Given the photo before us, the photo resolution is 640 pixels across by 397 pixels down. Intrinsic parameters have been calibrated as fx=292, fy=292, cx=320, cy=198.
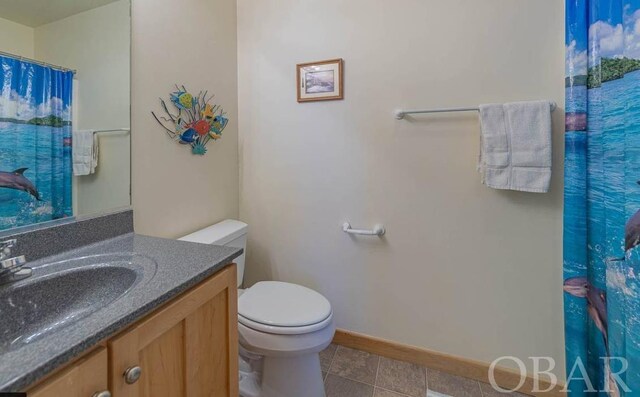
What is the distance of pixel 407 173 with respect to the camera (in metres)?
1.55

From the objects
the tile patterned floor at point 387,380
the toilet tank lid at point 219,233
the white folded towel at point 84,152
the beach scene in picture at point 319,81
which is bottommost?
the tile patterned floor at point 387,380

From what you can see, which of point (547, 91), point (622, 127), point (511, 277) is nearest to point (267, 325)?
point (511, 277)

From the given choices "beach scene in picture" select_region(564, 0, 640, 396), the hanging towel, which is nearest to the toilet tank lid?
the hanging towel

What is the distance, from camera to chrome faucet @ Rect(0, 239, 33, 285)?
0.75 meters

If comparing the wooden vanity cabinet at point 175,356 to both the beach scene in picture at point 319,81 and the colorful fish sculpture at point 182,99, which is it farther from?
the beach scene in picture at point 319,81

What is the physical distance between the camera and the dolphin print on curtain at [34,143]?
2.87 feet

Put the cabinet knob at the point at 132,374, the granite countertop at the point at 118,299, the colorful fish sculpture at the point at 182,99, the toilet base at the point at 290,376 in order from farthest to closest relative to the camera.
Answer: the colorful fish sculpture at the point at 182,99 → the toilet base at the point at 290,376 → the cabinet knob at the point at 132,374 → the granite countertop at the point at 118,299

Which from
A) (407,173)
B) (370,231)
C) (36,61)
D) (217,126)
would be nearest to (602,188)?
(407,173)

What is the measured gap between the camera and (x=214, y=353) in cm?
88

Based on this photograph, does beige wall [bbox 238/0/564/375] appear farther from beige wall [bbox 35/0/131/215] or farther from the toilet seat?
beige wall [bbox 35/0/131/215]

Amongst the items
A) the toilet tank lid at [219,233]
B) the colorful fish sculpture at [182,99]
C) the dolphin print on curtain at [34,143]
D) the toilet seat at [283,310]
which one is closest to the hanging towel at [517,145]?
the toilet seat at [283,310]

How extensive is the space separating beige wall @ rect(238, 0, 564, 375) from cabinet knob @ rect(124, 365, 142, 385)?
1209 mm

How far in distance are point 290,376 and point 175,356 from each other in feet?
2.35

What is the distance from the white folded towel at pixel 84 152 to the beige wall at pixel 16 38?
27cm
